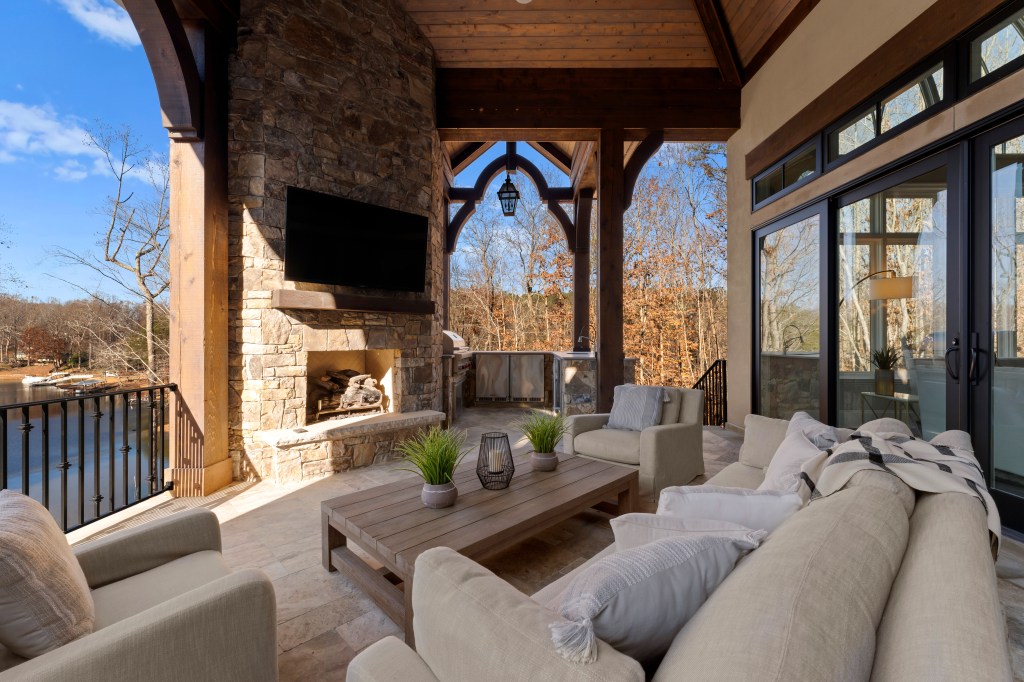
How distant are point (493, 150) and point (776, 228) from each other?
490 centimetres

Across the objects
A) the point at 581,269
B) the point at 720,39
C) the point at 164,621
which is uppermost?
the point at 720,39

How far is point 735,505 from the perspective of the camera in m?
1.20

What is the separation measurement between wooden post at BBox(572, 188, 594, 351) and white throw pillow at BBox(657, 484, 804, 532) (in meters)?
6.03

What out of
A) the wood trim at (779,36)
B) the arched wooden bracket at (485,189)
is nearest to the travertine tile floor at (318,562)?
the wood trim at (779,36)

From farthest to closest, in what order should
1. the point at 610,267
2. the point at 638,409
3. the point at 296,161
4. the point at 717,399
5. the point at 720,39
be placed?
the point at 717,399
the point at 610,267
the point at 720,39
the point at 296,161
the point at 638,409

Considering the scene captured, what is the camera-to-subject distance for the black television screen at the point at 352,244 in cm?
385

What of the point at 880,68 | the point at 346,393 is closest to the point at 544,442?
the point at 346,393

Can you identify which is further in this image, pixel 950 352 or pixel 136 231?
pixel 136 231

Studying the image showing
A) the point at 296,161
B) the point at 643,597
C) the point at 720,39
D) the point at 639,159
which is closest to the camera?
the point at 643,597

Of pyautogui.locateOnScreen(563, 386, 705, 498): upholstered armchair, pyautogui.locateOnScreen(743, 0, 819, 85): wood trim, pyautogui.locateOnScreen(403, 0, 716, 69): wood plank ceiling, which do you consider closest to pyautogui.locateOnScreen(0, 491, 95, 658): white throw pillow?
pyautogui.locateOnScreen(563, 386, 705, 498): upholstered armchair

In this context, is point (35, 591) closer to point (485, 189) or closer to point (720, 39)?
point (720, 39)

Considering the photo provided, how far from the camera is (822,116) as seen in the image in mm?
3840

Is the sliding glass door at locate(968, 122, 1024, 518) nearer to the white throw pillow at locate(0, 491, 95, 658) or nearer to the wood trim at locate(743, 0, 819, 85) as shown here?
the wood trim at locate(743, 0, 819, 85)

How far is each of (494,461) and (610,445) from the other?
1332 mm
